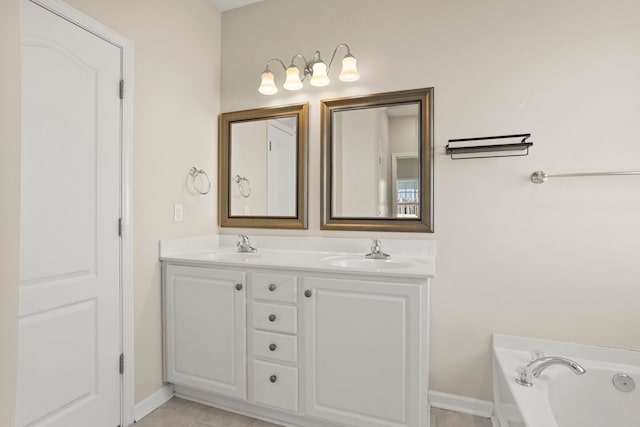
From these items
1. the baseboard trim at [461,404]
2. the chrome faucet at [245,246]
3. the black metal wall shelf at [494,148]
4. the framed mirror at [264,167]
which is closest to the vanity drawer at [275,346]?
the chrome faucet at [245,246]

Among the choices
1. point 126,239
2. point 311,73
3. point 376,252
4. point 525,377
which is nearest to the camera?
point 525,377

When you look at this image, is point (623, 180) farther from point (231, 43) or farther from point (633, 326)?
point (231, 43)

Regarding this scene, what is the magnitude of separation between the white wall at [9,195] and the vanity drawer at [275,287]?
109 centimetres

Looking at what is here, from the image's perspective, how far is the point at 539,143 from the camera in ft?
6.24

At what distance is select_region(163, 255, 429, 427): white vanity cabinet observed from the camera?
160cm

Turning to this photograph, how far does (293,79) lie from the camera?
2.29 metres

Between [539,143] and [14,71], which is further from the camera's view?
[539,143]

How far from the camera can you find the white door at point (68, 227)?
1.44m

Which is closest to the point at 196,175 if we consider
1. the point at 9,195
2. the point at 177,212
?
the point at 177,212

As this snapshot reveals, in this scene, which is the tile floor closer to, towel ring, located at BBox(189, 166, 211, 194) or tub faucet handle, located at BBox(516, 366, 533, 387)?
tub faucet handle, located at BBox(516, 366, 533, 387)

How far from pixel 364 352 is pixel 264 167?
4.77ft

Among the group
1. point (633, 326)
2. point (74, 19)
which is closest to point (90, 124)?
point (74, 19)

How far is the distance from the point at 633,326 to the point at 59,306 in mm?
2795

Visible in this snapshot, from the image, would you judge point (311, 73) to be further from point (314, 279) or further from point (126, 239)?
point (126, 239)
